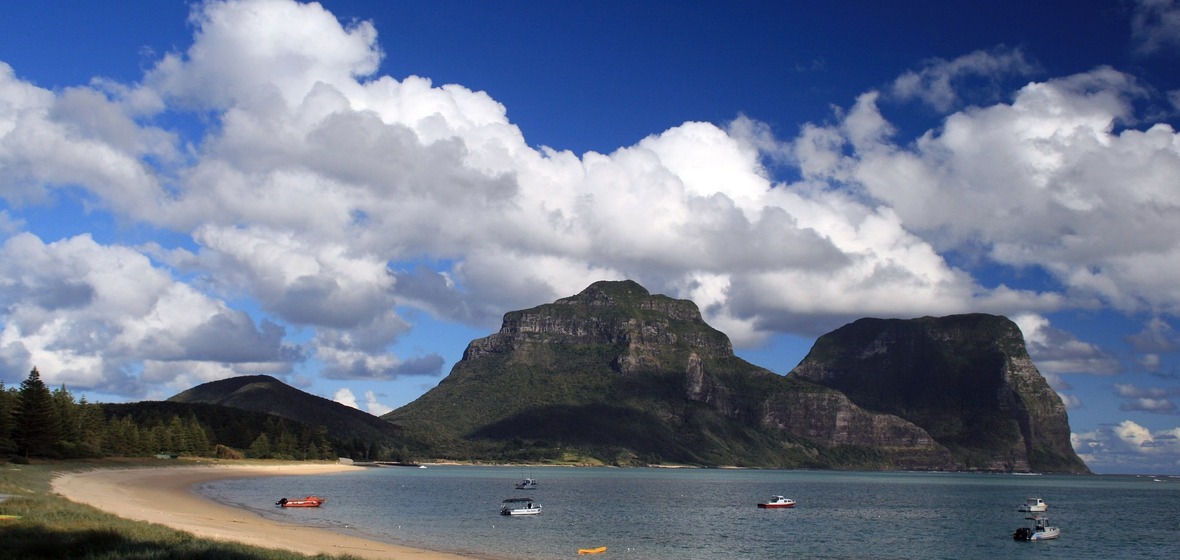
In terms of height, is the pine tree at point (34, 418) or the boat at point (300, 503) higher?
the pine tree at point (34, 418)

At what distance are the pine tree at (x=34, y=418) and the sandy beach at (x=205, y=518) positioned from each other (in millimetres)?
14207

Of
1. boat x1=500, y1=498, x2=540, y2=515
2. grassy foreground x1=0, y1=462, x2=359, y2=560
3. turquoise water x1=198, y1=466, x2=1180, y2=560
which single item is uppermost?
grassy foreground x1=0, y1=462, x2=359, y2=560

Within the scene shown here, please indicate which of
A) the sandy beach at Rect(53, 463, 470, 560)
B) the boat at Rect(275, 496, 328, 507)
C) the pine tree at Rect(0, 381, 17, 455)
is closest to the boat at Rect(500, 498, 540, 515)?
the boat at Rect(275, 496, 328, 507)

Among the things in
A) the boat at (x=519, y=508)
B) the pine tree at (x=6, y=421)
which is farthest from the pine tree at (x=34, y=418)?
the boat at (x=519, y=508)

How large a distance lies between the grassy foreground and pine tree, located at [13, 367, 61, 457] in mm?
90391

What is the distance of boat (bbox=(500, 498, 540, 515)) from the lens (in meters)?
113

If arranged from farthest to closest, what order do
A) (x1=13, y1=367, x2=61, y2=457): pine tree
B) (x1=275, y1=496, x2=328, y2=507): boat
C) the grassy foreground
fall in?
(x1=13, y1=367, x2=61, y2=457): pine tree < (x1=275, y1=496, x2=328, y2=507): boat < the grassy foreground

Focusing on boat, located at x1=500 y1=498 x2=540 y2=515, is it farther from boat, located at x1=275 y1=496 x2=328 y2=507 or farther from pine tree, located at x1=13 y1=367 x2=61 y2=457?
pine tree, located at x1=13 y1=367 x2=61 y2=457

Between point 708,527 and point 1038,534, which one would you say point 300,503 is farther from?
point 1038,534

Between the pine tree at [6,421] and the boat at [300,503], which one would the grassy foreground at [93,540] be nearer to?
the boat at [300,503]

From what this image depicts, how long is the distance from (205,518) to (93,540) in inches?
1522

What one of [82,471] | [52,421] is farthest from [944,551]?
[52,421]

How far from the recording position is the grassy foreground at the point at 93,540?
38.3 m

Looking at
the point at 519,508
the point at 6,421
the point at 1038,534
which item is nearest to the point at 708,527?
the point at 519,508
